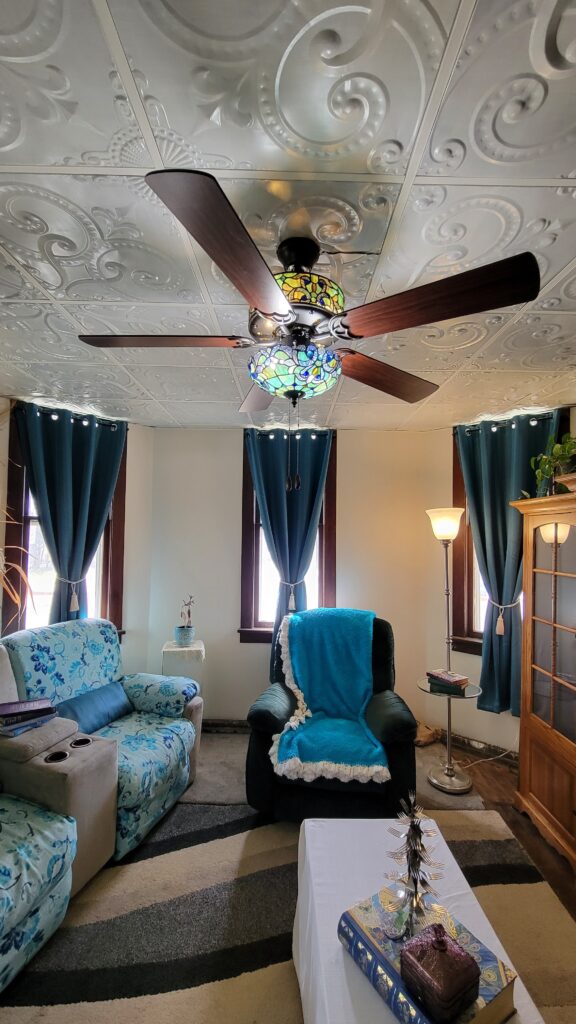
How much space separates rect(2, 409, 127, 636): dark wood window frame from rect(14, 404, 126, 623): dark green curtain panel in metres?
0.10

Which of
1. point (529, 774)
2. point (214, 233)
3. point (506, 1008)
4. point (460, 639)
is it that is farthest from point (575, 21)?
point (460, 639)

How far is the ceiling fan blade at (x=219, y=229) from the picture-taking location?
73cm

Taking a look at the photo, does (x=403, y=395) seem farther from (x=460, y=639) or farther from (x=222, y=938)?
(x=460, y=639)

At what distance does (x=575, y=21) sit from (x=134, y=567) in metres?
3.67

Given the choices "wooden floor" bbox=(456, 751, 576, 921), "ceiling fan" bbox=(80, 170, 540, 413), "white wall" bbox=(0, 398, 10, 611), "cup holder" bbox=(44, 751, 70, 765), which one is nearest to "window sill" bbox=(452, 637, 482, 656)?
"wooden floor" bbox=(456, 751, 576, 921)

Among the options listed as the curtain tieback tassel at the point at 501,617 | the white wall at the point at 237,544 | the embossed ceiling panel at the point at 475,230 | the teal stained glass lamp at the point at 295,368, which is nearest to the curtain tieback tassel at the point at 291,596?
the white wall at the point at 237,544

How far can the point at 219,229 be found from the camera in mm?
856

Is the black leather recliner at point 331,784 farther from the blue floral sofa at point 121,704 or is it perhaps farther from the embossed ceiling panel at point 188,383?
the embossed ceiling panel at point 188,383

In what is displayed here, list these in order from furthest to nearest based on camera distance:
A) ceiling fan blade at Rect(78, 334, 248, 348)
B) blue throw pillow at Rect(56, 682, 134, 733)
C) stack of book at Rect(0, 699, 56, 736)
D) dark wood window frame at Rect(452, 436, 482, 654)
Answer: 1. dark wood window frame at Rect(452, 436, 482, 654)
2. blue throw pillow at Rect(56, 682, 134, 733)
3. stack of book at Rect(0, 699, 56, 736)
4. ceiling fan blade at Rect(78, 334, 248, 348)

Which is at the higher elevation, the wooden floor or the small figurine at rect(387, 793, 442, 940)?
the small figurine at rect(387, 793, 442, 940)

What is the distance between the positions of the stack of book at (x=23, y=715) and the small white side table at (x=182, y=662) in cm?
112

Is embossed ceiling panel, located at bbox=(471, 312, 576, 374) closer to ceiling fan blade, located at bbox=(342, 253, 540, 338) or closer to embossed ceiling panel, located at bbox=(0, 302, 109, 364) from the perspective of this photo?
ceiling fan blade, located at bbox=(342, 253, 540, 338)

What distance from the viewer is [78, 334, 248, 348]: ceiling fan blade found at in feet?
4.54

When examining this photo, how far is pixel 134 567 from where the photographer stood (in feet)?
11.9
